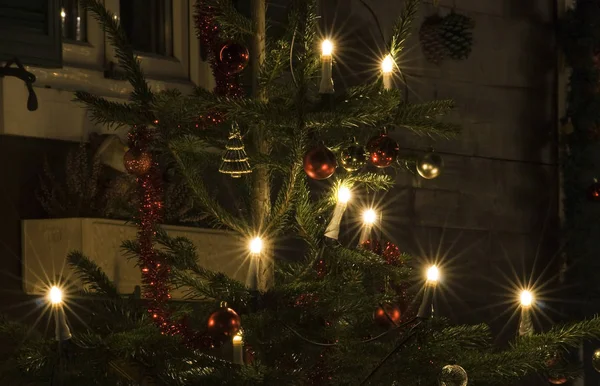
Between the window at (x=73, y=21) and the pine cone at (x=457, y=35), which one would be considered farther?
the pine cone at (x=457, y=35)

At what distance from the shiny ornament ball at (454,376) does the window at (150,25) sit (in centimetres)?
192

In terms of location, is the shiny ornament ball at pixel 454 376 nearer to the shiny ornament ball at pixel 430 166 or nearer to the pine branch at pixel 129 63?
the shiny ornament ball at pixel 430 166

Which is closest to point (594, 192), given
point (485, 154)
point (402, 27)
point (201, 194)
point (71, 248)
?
point (485, 154)

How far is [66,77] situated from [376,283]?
1.33 metres

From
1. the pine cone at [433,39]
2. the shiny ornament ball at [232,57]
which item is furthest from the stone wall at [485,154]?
the shiny ornament ball at [232,57]

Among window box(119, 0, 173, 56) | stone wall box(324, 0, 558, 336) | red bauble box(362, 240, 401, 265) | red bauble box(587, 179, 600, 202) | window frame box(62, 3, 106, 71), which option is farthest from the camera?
red bauble box(587, 179, 600, 202)

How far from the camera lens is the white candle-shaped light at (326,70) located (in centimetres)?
318

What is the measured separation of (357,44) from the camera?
5.09m

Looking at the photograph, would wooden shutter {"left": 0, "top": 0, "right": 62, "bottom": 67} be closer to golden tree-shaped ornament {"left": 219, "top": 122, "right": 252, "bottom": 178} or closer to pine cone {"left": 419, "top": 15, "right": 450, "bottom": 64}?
golden tree-shaped ornament {"left": 219, "top": 122, "right": 252, "bottom": 178}

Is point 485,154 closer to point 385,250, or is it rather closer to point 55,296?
point 385,250

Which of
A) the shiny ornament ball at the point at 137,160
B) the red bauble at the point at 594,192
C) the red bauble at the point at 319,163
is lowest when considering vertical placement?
the red bauble at the point at 319,163

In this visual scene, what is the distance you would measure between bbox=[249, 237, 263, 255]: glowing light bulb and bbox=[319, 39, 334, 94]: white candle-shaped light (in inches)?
16.5

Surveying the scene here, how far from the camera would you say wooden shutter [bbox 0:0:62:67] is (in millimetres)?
3619

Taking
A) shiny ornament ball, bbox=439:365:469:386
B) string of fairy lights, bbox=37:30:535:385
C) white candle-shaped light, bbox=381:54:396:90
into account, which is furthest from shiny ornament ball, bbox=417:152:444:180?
shiny ornament ball, bbox=439:365:469:386
